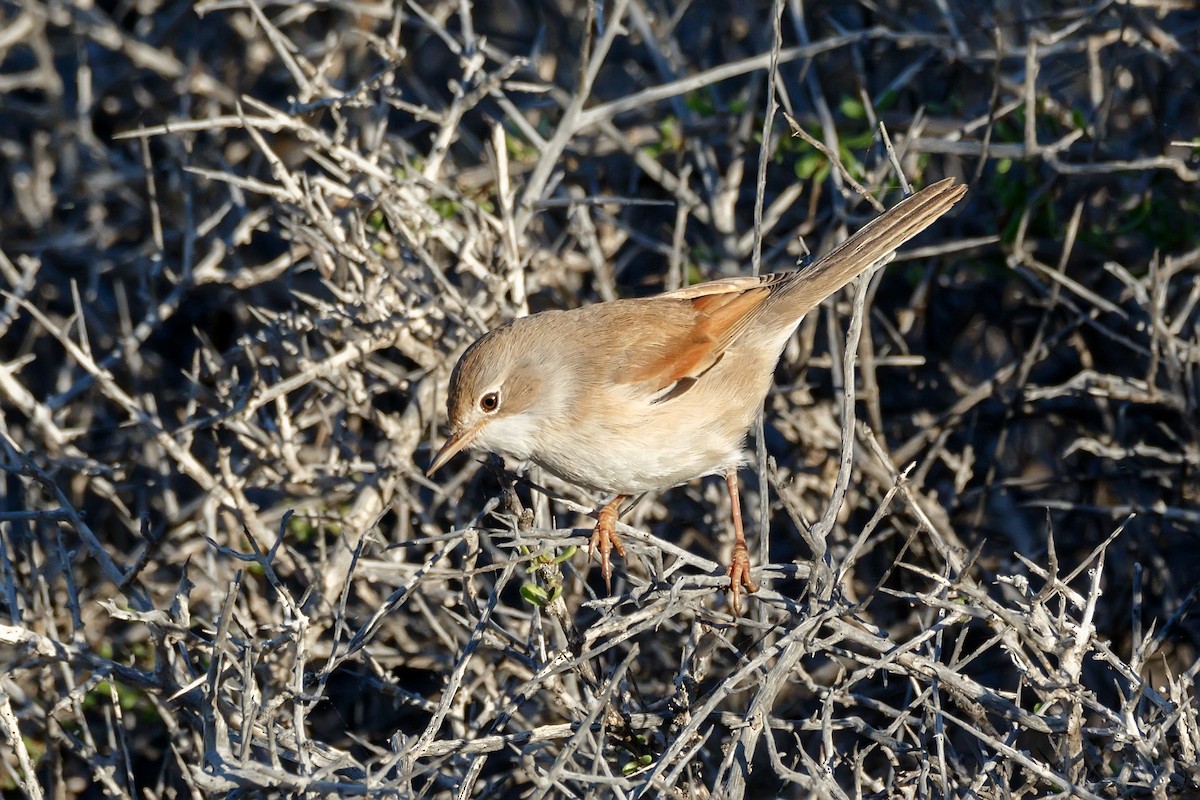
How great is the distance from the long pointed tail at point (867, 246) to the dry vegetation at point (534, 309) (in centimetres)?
23

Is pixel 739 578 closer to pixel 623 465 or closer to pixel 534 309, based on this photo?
pixel 623 465

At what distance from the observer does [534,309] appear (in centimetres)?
478

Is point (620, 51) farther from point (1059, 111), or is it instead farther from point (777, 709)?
point (777, 709)

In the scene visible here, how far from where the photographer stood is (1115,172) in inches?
172

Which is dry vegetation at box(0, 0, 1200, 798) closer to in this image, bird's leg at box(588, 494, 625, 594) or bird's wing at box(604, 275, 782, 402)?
bird's leg at box(588, 494, 625, 594)

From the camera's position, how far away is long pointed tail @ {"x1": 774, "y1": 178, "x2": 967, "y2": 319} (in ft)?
12.4

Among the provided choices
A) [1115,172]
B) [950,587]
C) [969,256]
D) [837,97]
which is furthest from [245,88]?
[950,587]

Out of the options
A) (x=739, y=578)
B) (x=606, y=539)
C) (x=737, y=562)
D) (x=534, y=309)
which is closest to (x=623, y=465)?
(x=606, y=539)

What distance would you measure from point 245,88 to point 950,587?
438 cm

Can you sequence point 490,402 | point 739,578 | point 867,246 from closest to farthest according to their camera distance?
point 739,578 < point 490,402 < point 867,246

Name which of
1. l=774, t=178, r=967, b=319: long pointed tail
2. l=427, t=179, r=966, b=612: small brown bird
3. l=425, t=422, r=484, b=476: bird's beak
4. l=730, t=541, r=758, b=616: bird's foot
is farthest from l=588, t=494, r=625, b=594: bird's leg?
l=774, t=178, r=967, b=319: long pointed tail

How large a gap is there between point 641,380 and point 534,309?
114 cm

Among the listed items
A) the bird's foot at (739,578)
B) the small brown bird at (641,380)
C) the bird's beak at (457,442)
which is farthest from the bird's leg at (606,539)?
the bird's beak at (457,442)

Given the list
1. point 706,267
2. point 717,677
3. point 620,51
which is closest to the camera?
point 717,677
